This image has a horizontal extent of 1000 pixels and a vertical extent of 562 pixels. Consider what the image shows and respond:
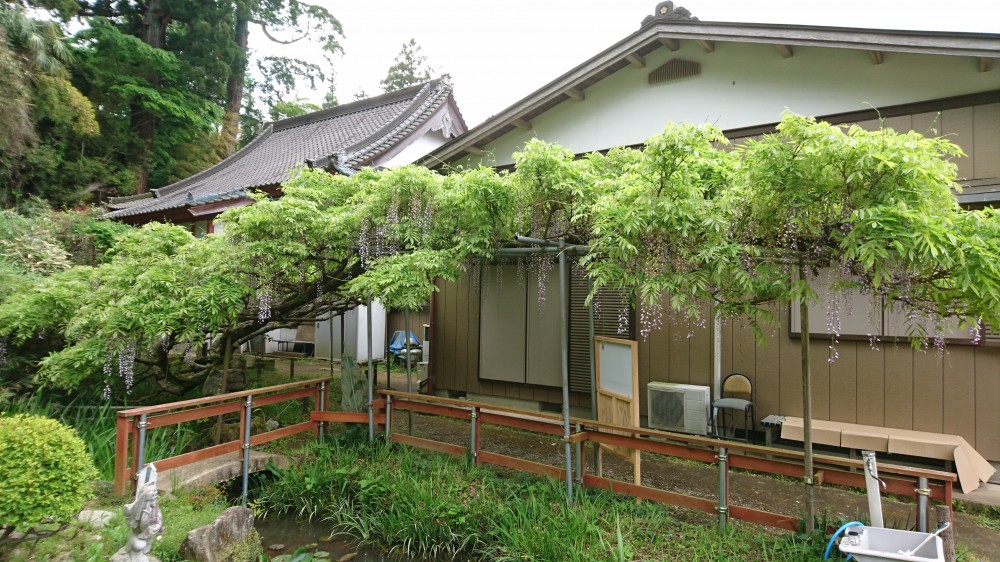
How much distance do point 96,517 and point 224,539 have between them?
0.96 meters

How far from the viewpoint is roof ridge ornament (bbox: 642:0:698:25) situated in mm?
6363

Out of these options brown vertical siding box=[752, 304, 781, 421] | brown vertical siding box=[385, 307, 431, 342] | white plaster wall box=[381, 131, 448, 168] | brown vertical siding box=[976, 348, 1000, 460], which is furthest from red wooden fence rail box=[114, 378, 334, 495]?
white plaster wall box=[381, 131, 448, 168]

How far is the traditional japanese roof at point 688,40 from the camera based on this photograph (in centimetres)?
480

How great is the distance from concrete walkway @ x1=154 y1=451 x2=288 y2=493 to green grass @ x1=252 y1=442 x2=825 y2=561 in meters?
0.21

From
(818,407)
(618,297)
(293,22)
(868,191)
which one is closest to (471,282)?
(618,297)

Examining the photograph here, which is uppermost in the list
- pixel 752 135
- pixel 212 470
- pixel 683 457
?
pixel 752 135

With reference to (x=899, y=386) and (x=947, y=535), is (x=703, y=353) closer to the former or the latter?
(x=899, y=386)

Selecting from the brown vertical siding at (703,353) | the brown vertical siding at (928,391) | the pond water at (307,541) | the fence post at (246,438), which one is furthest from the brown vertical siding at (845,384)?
the fence post at (246,438)

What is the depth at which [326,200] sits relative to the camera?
639 centimetres

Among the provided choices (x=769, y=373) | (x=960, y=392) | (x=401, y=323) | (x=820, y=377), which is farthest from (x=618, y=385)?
(x=401, y=323)

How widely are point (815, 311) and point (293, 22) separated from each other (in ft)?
84.0

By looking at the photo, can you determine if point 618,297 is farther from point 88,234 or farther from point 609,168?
point 88,234

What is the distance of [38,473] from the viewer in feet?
10.4

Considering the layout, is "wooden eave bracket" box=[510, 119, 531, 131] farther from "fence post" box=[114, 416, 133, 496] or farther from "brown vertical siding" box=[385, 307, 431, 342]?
"brown vertical siding" box=[385, 307, 431, 342]
